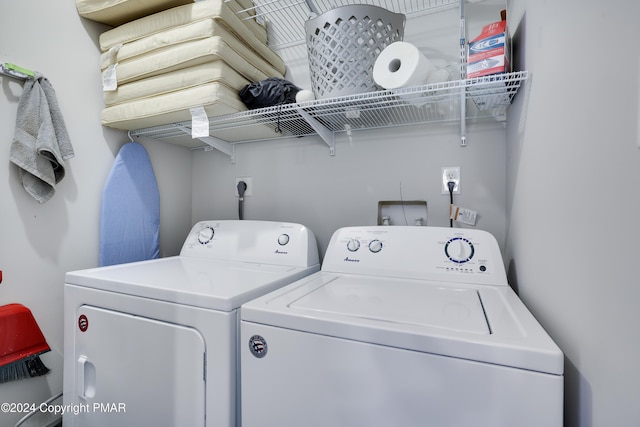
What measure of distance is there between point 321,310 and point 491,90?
100 cm

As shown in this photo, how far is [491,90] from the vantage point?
1.13m

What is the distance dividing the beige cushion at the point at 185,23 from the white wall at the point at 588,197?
1146 millimetres

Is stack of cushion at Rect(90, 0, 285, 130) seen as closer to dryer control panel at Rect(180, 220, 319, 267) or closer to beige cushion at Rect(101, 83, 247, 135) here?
beige cushion at Rect(101, 83, 247, 135)

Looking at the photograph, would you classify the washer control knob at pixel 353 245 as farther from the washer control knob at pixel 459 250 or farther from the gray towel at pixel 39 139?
the gray towel at pixel 39 139

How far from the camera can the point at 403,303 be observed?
0.85 metres

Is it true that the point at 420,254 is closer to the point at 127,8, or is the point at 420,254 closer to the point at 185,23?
the point at 185,23

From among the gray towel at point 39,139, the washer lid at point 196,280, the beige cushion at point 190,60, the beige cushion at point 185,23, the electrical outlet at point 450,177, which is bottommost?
the washer lid at point 196,280

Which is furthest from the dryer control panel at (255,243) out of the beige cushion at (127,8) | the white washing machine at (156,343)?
the beige cushion at (127,8)

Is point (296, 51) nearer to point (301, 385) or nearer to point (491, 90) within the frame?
point (491, 90)

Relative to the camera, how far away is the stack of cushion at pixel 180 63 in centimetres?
129

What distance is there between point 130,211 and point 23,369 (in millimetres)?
786

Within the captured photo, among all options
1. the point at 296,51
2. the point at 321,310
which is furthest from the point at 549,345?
the point at 296,51

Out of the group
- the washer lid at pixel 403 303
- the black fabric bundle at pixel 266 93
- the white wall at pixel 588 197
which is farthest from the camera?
the black fabric bundle at pixel 266 93

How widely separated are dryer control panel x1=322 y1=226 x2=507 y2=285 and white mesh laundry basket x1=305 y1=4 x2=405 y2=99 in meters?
0.60
